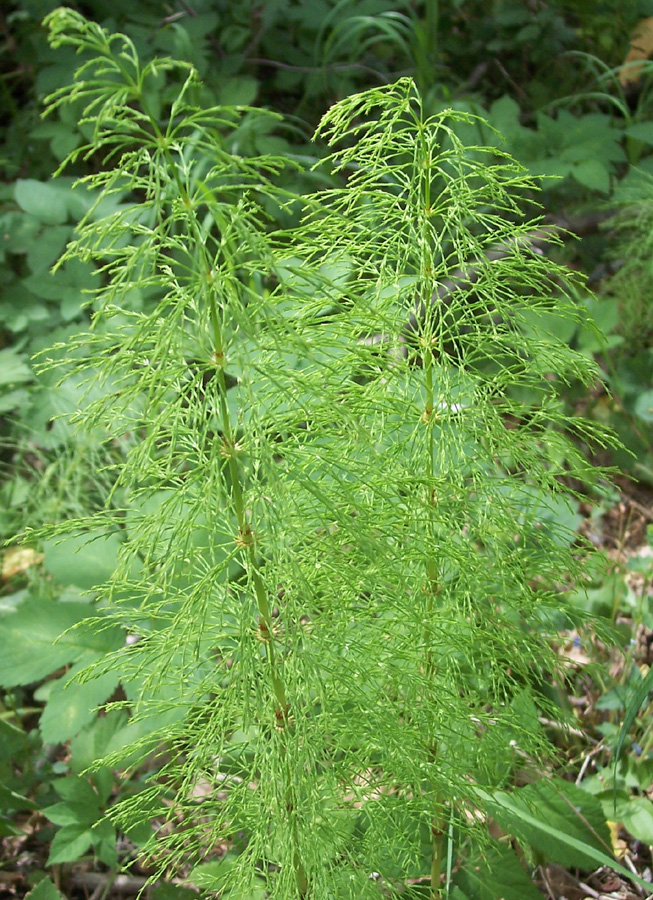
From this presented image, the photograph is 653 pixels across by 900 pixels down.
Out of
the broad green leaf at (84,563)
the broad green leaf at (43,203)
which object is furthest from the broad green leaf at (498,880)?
the broad green leaf at (43,203)

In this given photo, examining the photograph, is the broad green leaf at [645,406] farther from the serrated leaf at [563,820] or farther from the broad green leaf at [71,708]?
the broad green leaf at [71,708]

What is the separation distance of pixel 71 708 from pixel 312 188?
2018mm

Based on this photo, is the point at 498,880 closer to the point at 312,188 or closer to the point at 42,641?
the point at 42,641

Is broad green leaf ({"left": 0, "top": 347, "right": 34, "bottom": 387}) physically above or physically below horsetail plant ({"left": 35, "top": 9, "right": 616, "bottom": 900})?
below

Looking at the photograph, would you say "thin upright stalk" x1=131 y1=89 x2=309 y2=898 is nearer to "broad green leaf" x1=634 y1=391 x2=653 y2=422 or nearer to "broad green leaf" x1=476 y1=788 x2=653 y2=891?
"broad green leaf" x1=476 y1=788 x2=653 y2=891

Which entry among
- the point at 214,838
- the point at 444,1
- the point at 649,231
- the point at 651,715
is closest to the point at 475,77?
the point at 444,1

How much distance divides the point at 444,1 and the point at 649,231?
1.98 meters

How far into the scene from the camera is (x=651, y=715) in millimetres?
1998

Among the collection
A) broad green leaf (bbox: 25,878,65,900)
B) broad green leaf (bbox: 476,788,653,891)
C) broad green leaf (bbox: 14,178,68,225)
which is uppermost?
broad green leaf (bbox: 14,178,68,225)

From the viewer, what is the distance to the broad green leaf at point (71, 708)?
5.46 ft

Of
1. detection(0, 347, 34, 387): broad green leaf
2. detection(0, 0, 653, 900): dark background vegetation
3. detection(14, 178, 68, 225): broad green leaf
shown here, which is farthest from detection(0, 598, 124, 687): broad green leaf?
detection(14, 178, 68, 225): broad green leaf

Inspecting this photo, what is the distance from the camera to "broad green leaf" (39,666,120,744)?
5.46 feet

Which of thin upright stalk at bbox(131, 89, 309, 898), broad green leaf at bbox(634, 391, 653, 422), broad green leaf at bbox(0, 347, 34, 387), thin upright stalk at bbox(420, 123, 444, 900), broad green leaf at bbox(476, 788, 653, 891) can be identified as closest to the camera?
thin upright stalk at bbox(131, 89, 309, 898)

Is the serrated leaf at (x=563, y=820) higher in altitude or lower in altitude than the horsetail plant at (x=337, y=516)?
lower
